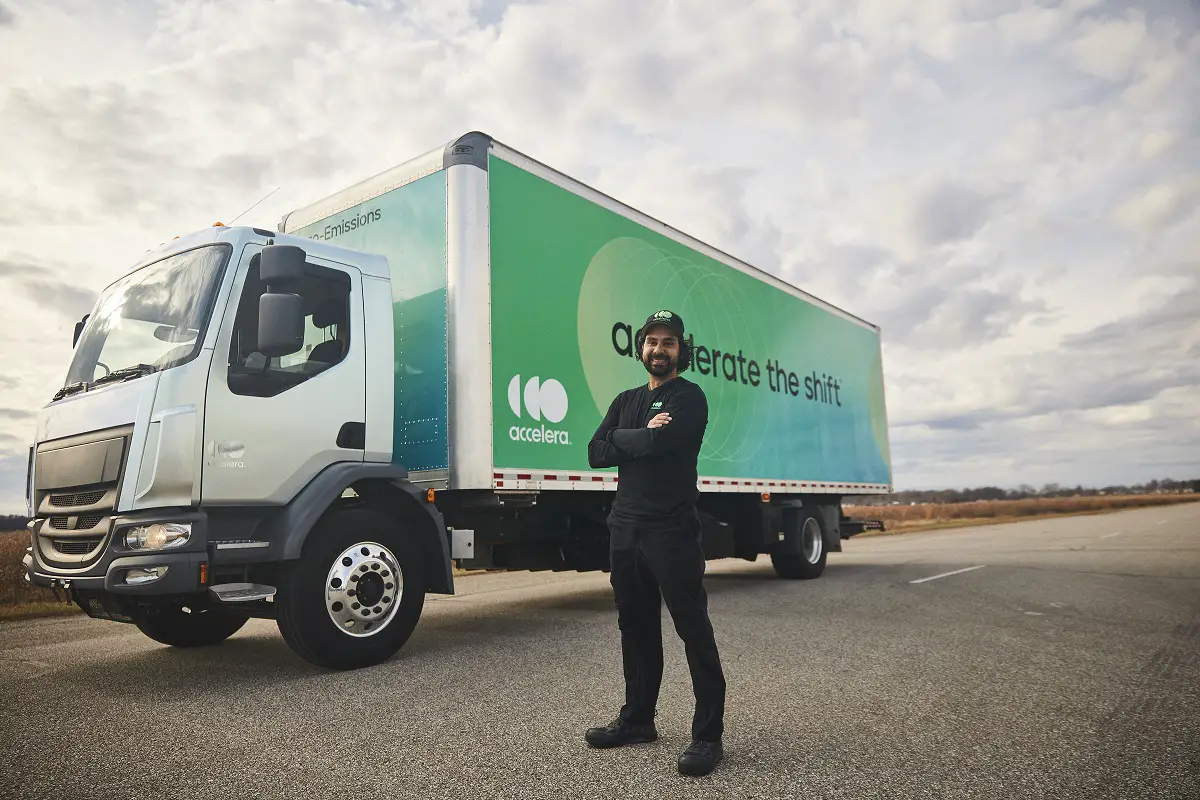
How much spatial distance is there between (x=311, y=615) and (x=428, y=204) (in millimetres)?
3172

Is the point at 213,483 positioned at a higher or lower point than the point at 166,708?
higher

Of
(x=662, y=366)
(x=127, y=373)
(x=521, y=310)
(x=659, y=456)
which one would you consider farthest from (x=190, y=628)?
(x=662, y=366)

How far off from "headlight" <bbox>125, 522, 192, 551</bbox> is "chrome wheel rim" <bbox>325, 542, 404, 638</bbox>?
0.93m

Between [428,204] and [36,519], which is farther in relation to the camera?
[428,204]

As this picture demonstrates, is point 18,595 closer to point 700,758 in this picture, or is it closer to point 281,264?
point 281,264

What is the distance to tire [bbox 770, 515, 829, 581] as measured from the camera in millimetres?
10984

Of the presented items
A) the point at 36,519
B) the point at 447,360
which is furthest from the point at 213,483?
the point at 447,360

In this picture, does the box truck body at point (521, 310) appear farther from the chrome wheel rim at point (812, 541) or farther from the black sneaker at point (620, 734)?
the black sneaker at point (620, 734)

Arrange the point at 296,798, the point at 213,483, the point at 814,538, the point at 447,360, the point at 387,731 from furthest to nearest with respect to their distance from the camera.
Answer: the point at 814,538 → the point at 447,360 → the point at 213,483 → the point at 387,731 → the point at 296,798

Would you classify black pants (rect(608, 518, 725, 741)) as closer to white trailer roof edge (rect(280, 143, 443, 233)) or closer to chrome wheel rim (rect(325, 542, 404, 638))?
chrome wheel rim (rect(325, 542, 404, 638))

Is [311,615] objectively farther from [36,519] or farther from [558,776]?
[558,776]

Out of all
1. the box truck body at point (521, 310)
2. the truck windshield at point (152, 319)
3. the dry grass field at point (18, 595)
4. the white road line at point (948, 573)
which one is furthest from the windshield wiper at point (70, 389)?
the white road line at point (948, 573)

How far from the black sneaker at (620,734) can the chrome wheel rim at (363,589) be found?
7.64 ft

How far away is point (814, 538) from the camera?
11.6m
